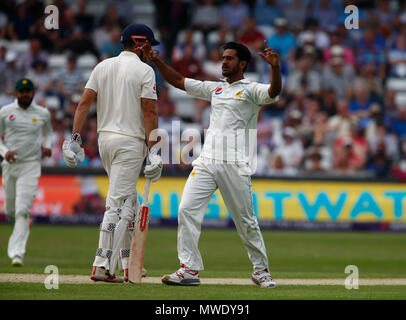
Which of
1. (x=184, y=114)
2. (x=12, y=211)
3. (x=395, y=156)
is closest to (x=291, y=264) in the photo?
(x=12, y=211)

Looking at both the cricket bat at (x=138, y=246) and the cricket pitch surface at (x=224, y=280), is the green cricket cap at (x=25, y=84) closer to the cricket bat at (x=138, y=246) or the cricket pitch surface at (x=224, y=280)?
the cricket pitch surface at (x=224, y=280)

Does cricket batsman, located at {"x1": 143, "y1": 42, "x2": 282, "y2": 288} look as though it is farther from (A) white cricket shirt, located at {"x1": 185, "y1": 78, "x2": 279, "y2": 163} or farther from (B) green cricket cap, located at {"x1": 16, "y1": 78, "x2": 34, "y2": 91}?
(B) green cricket cap, located at {"x1": 16, "y1": 78, "x2": 34, "y2": 91}

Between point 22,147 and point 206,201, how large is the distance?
168 inches

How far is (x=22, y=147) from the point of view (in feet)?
38.4

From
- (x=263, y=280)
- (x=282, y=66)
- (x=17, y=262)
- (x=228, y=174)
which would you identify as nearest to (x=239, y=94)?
(x=228, y=174)

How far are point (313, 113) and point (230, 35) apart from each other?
3.49 m

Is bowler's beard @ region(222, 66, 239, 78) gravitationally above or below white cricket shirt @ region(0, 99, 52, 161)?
above

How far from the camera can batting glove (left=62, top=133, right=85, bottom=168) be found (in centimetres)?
810

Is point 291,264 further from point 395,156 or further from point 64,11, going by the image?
point 64,11

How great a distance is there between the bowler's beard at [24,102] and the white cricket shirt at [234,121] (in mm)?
4086

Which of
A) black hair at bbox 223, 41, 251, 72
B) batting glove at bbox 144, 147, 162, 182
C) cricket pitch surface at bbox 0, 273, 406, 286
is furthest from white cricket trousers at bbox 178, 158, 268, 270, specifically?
black hair at bbox 223, 41, 251, 72

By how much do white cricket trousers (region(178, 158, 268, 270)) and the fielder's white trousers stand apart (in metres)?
0.58

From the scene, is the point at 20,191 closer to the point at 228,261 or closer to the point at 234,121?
the point at 228,261
